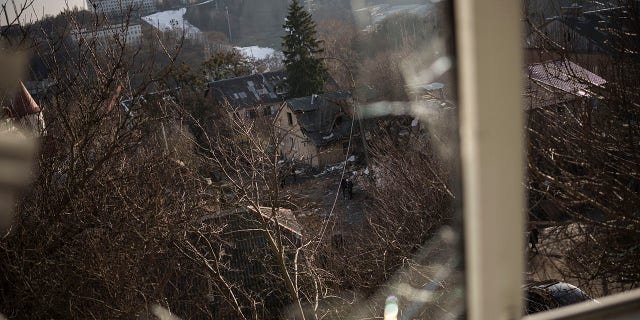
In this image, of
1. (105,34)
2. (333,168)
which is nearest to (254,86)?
(333,168)

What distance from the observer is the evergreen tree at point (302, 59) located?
1368 cm

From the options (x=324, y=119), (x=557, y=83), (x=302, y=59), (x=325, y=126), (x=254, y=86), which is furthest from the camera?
(x=254, y=86)

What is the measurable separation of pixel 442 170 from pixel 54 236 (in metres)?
4.24

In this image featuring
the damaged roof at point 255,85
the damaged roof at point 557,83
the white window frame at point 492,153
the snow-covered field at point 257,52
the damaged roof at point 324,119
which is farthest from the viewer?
the snow-covered field at point 257,52

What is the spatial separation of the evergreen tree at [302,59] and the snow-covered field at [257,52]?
4.43 feet

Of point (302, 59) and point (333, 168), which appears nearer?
point (333, 168)

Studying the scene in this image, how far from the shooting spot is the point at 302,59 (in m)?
14.8

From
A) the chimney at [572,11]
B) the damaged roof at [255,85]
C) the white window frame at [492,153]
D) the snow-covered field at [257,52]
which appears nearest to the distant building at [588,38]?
the chimney at [572,11]

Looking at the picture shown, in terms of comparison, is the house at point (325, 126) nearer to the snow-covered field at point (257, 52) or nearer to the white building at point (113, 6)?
the snow-covered field at point (257, 52)

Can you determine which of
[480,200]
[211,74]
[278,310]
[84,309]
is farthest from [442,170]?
[211,74]

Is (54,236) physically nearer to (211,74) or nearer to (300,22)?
(300,22)

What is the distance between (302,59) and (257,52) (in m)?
2.70

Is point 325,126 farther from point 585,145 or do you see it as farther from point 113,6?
point 585,145

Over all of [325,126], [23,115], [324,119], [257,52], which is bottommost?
[325,126]
